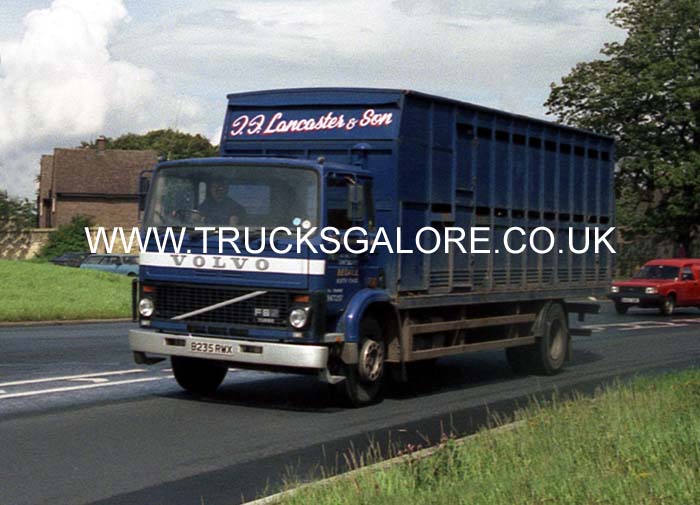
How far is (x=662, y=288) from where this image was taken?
34.8 meters

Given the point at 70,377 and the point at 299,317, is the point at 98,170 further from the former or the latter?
the point at 299,317

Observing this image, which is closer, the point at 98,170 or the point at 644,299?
the point at 644,299

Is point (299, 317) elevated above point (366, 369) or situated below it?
above

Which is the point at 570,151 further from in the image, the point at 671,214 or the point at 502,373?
the point at 671,214

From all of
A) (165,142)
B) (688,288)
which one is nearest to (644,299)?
(688,288)

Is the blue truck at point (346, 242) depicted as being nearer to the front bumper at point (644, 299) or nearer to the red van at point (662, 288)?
the front bumper at point (644, 299)

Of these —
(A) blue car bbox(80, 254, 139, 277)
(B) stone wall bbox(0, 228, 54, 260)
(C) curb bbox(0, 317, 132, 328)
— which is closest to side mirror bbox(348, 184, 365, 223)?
(C) curb bbox(0, 317, 132, 328)

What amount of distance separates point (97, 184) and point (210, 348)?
233 feet

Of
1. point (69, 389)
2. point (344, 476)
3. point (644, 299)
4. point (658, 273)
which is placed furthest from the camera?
point (658, 273)

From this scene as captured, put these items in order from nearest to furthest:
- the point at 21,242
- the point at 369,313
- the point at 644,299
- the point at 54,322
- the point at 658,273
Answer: the point at 369,313 < the point at 54,322 < the point at 644,299 < the point at 658,273 < the point at 21,242

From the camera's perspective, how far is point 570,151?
1723 cm

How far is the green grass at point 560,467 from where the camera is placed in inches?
271

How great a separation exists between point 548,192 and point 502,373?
2.70m

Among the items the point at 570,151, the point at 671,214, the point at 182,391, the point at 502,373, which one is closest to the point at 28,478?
the point at 182,391
